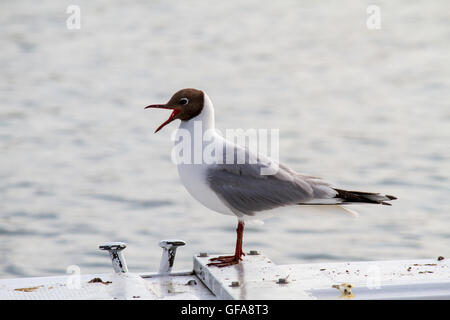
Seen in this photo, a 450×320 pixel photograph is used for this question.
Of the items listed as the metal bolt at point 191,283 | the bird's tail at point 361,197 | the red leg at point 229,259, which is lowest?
the metal bolt at point 191,283

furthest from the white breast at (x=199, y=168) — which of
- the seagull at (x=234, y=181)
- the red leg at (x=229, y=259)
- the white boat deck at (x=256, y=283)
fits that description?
the white boat deck at (x=256, y=283)

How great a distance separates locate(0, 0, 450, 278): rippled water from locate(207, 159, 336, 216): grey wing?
0.26 m

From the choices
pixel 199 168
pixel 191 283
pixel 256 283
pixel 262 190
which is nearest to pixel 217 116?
pixel 262 190

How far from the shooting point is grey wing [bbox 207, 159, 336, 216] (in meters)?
4.86

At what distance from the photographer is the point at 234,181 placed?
4863 mm

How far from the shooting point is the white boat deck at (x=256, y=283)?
433cm

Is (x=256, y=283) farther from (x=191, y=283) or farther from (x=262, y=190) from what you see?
(x=262, y=190)

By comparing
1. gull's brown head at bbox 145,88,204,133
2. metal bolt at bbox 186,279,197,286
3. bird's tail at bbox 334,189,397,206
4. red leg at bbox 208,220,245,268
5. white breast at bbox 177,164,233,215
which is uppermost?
gull's brown head at bbox 145,88,204,133

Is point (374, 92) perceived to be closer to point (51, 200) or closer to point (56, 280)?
point (51, 200)

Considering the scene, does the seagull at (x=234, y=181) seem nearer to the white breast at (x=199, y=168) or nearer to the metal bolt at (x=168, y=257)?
the white breast at (x=199, y=168)

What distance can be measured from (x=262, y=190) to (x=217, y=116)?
26.8 feet

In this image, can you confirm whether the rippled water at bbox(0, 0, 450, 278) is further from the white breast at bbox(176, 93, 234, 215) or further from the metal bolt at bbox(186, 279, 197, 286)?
the metal bolt at bbox(186, 279, 197, 286)

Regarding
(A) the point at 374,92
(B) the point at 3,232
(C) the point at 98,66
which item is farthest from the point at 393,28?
(B) the point at 3,232

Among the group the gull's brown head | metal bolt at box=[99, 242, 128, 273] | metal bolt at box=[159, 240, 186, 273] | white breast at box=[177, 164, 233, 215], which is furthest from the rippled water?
metal bolt at box=[99, 242, 128, 273]
